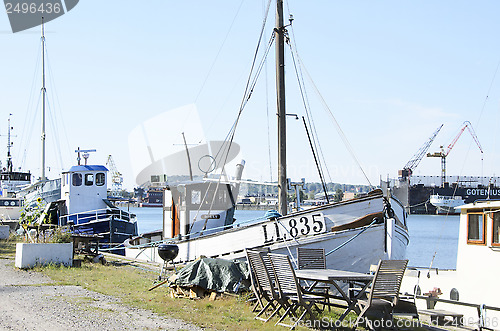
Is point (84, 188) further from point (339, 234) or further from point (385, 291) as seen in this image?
point (385, 291)

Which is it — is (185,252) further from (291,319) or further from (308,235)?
(291,319)

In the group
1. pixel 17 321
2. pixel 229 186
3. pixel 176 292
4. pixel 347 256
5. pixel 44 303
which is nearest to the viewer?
pixel 17 321

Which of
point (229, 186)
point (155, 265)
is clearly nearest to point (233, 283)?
point (155, 265)

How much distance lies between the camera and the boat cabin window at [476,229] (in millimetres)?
12352

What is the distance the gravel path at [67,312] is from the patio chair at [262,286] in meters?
1.21

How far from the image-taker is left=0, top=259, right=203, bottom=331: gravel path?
7.97 meters

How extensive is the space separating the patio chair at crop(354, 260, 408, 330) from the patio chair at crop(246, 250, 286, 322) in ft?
4.02

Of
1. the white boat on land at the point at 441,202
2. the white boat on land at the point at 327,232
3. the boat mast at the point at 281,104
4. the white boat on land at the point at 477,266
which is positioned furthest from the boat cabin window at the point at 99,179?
the white boat on land at the point at 441,202

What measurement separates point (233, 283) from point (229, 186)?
9834 mm

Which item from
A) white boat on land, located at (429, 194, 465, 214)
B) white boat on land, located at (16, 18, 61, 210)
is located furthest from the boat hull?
white boat on land, located at (429, 194, 465, 214)

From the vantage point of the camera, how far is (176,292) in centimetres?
1052

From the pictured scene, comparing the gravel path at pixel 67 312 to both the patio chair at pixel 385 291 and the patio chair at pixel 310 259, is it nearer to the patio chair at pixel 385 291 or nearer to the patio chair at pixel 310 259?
the patio chair at pixel 385 291

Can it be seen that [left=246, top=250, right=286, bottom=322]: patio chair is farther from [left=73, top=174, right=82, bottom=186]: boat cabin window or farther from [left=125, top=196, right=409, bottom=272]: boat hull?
[left=73, top=174, right=82, bottom=186]: boat cabin window

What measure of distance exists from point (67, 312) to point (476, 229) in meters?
Result: 8.47
